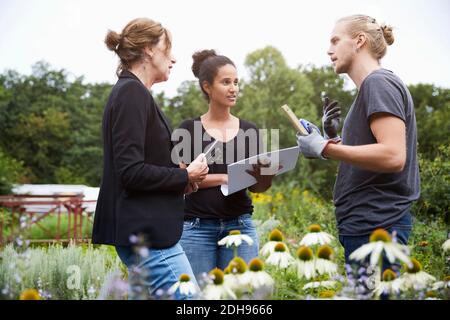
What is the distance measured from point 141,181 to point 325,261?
758 millimetres

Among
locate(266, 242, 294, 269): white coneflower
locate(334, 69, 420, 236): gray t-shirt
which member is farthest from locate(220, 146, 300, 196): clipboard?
locate(266, 242, 294, 269): white coneflower

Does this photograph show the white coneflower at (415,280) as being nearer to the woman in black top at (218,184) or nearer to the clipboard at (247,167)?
the clipboard at (247,167)

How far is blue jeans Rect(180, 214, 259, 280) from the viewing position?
3.02m

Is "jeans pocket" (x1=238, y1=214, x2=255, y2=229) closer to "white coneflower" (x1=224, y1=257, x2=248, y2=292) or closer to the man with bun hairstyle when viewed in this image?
the man with bun hairstyle

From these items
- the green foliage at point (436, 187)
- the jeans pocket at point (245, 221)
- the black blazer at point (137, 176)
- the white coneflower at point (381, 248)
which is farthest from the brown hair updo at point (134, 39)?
the green foliage at point (436, 187)

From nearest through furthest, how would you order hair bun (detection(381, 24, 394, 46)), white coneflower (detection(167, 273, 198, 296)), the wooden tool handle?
white coneflower (detection(167, 273, 198, 296)), the wooden tool handle, hair bun (detection(381, 24, 394, 46))

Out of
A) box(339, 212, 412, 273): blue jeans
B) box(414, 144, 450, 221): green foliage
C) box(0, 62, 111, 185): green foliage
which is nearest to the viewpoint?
box(339, 212, 412, 273): blue jeans

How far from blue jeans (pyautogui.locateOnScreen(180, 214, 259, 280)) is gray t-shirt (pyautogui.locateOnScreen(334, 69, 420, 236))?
0.86 metres

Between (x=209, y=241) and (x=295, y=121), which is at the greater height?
(x=295, y=121)

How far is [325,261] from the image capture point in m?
1.85

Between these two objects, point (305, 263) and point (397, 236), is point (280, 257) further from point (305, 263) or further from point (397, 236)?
point (397, 236)

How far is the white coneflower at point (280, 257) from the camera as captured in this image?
191 centimetres

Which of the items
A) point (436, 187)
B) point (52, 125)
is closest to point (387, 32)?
point (436, 187)

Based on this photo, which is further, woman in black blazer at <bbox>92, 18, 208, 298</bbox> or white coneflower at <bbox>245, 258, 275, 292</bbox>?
woman in black blazer at <bbox>92, 18, 208, 298</bbox>
